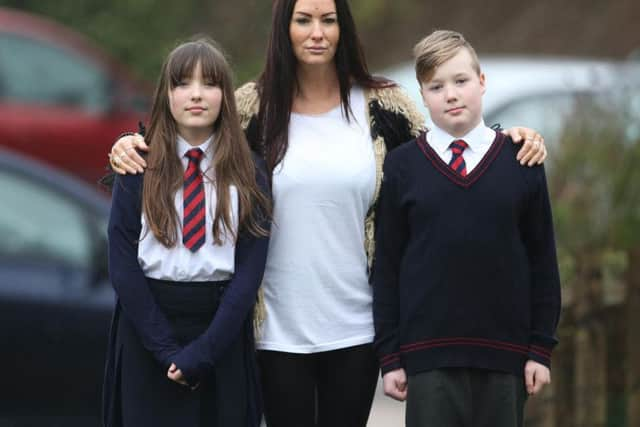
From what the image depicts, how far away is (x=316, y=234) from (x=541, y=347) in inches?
30.1

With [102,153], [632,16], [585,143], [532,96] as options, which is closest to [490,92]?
[532,96]

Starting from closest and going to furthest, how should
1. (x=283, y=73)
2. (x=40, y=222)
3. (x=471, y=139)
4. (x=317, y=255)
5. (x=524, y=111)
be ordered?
(x=471, y=139) → (x=317, y=255) → (x=283, y=73) → (x=40, y=222) → (x=524, y=111)

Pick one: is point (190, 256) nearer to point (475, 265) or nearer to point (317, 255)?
point (317, 255)

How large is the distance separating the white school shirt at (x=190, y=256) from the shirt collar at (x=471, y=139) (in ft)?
2.05

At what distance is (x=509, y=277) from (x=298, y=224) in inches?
26.9

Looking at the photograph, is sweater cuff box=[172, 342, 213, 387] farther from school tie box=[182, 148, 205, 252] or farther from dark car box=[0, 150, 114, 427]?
dark car box=[0, 150, 114, 427]

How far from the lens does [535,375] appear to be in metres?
3.82

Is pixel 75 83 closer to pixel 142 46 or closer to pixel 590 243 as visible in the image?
pixel 142 46

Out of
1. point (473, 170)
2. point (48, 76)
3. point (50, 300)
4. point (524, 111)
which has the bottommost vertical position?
point (50, 300)

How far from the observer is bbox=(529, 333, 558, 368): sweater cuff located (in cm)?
382

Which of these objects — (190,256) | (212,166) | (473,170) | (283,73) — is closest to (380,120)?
(283,73)

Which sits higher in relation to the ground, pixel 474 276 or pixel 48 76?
pixel 48 76

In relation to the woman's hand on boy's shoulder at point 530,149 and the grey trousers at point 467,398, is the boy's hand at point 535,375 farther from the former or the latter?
the woman's hand on boy's shoulder at point 530,149

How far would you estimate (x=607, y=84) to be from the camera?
22.9ft
